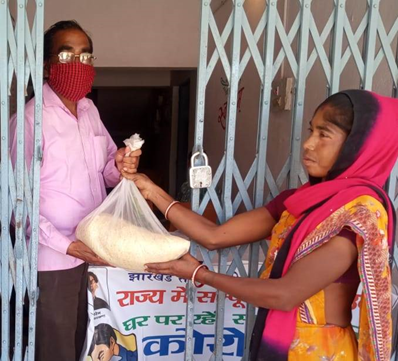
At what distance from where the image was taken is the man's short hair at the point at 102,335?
81.5 inches

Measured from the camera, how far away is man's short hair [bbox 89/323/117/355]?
2.07 meters

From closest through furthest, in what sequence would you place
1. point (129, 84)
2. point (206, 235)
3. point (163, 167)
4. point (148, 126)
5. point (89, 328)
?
point (206, 235) < point (89, 328) < point (129, 84) < point (163, 167) < point (148, 126)

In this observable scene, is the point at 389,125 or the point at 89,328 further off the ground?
the point at 389,125

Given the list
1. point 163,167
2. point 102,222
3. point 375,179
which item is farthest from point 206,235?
point 163,167

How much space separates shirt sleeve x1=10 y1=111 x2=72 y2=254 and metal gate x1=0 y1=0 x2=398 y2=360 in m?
0.09

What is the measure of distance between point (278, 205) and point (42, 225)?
35.5 inches

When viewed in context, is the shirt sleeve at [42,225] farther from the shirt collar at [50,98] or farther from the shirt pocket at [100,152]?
the shirt pocket at [100,152]

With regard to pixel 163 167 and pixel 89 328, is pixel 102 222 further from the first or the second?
→ pixel 163 167

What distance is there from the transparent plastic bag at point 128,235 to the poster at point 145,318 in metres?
0.55

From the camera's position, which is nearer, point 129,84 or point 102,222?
point 102,222

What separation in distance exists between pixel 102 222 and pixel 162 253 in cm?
23

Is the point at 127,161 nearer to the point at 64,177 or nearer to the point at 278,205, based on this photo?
the point at 64,177

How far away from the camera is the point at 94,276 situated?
207 cm

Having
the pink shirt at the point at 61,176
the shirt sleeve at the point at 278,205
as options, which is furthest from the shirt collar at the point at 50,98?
the shirt sleeve at the point at 278,205
